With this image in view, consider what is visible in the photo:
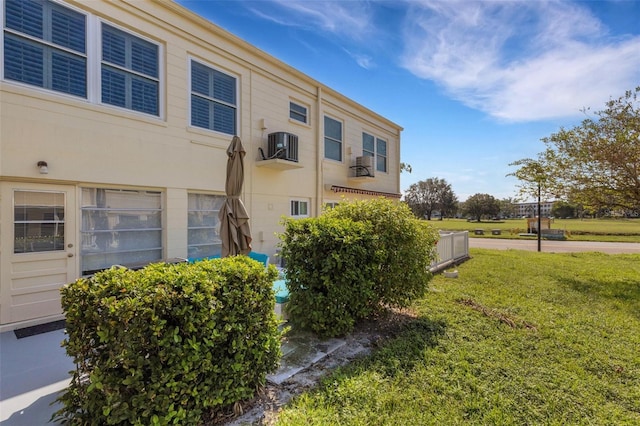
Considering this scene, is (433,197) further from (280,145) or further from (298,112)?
(280,145)

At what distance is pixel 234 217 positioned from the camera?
17.6 ft

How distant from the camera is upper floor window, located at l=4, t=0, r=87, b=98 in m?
5.21

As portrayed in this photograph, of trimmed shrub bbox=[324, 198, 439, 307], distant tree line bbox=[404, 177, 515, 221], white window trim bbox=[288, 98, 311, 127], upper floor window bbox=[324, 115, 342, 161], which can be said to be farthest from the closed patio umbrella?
distant tree line bbox=[404, 177, 515, 221]

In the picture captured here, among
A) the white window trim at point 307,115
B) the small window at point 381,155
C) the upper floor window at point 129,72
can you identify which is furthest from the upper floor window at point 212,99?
the small window at point 381,155

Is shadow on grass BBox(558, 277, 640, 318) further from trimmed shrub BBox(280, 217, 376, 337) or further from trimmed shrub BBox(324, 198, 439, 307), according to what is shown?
trimmed shrub BBox(280, 217, 376, 337)

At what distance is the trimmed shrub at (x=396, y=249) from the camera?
5332mm

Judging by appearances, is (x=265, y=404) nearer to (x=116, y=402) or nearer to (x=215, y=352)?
(x=215, y=352)

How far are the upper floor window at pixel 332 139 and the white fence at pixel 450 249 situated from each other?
18.1ft

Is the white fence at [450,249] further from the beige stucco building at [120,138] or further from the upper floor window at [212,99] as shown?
the upper floor window at [212,99]

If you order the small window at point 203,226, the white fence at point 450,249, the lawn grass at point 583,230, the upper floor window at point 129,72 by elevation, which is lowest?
the lawn grass at point 583,230

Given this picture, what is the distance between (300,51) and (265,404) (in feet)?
33.8

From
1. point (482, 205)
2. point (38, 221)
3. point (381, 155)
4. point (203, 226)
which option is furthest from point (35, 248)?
point (482, 205)

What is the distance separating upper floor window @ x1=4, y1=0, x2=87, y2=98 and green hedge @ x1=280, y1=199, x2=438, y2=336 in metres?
5.24

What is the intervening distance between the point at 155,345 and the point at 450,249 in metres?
11.1
